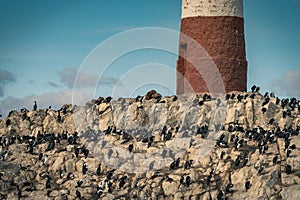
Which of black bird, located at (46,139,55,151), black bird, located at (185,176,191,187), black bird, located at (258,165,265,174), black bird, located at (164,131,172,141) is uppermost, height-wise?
black bird, located at (164,131,172,141)

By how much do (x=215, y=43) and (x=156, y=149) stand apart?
9345 millimetres

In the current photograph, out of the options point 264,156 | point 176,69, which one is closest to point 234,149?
point 264,156

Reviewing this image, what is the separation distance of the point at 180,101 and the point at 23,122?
9.58 m

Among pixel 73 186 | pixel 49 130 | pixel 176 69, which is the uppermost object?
pixel 176 69

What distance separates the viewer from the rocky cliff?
1969 inches

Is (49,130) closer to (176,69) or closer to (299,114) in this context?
(176,69)

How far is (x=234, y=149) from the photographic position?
171ft

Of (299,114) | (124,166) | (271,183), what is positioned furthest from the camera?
(299,114)

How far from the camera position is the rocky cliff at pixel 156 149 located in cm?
5000

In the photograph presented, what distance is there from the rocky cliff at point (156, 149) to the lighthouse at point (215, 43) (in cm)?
203

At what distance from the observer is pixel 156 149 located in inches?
2105

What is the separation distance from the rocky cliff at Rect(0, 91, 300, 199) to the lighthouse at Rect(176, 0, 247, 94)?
6.65 feet

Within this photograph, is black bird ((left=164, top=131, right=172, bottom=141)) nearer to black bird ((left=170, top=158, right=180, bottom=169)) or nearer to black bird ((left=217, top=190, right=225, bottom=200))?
black bird ((left=170, top=158, right=180, bottom=169))

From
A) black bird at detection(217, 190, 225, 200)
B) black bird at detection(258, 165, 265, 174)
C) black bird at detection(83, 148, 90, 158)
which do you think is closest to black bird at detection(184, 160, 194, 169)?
black bird at detection(217, 190, 225, 200)
